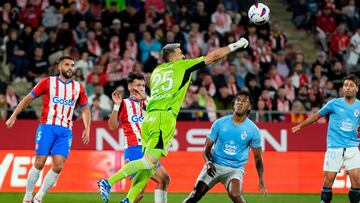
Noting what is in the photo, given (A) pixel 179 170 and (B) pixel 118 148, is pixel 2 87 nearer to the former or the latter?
(B) pixel 118 148

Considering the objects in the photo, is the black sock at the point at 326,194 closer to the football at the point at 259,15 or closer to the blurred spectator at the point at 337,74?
the football at the point at 259,15

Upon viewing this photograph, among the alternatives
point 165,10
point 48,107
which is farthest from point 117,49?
point 48,107

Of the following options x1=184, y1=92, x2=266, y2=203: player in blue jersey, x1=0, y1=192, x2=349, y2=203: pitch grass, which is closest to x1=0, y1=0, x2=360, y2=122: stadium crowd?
x1=0, y1=192, x2=349, y2=203: pitch grass

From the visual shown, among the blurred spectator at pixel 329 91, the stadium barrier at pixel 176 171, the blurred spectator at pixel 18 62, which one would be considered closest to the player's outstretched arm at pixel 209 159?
the stadium barrier at pixel 176 171

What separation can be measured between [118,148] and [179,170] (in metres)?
2.27

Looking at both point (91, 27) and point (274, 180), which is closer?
point (274, 180)

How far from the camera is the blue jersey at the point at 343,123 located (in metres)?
13.9

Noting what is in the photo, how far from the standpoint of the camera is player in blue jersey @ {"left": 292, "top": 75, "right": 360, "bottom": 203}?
545 inches

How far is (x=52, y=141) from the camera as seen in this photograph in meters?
13.9

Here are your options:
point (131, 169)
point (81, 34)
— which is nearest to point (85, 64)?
point (81, 34)

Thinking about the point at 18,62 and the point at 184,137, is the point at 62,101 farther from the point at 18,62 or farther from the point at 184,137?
the point at 18,62

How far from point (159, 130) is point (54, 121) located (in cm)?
259

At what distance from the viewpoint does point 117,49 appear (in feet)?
74.1

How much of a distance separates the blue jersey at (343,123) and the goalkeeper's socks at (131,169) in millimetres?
3460
